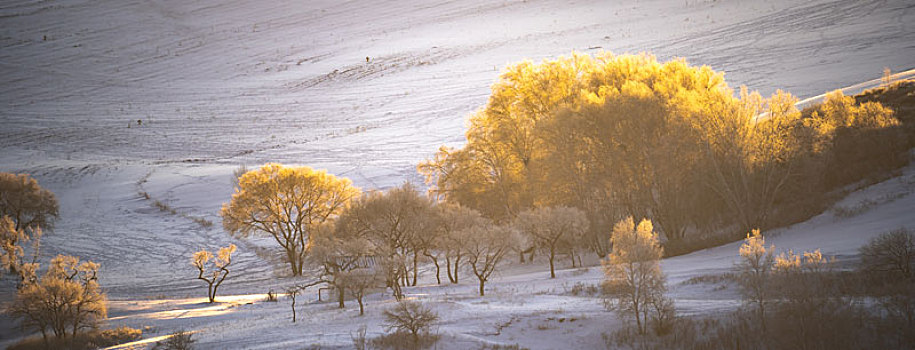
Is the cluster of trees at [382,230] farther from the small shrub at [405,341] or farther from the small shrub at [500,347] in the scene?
the small shrub at [500,347]

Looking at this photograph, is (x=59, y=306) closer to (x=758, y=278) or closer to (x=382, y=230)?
(x=382, y=230)

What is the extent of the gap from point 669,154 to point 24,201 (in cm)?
4275

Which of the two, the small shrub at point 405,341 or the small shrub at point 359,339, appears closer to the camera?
the small shrub at point 359,339

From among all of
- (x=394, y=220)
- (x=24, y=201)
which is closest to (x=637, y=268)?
(x=394, y=220)

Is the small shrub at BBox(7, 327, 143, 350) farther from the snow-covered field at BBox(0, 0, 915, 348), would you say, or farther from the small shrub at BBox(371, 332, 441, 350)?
the small shrub at BBox(371, 332, 441, 350)

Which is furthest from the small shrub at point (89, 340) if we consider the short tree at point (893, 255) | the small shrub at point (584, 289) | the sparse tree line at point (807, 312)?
the short tree at point (893, 255)

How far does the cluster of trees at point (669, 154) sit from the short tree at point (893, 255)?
38.2 feet

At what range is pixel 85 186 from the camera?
6378 cm

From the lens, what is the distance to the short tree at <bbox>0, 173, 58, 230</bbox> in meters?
41.5

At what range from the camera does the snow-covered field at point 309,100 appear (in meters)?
28.4

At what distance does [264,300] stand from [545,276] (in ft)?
50.6

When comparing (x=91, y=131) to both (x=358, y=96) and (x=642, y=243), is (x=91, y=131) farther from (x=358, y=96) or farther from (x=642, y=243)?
(x=642, y=243)

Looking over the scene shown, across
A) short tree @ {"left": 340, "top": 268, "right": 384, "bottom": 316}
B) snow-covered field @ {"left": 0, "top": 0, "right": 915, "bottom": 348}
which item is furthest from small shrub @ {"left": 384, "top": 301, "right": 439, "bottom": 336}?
short tree @ {"left": 340, "top": 268, "right": 384, "bottom": 316}

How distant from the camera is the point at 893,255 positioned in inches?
735
